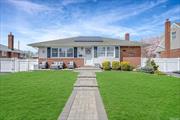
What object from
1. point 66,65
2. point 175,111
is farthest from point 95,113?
point 66,65

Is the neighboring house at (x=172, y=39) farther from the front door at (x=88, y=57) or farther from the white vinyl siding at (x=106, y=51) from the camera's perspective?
the front door at (x=88, y=57)

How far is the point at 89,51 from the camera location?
24.6 meters

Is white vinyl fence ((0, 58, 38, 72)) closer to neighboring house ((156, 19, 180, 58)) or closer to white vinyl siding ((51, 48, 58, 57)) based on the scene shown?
white vinyl siding ((51, 48, 58, 57))

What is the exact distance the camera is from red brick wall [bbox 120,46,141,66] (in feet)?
78.7

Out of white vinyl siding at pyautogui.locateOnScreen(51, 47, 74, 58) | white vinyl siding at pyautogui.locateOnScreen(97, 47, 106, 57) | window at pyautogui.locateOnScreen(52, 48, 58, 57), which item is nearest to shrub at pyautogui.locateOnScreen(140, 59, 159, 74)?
white vinyl siding at pyautogui.locateOnScreen(97, 47, 106, 57)

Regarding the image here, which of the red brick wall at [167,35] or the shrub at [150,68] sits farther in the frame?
the red brick wall at [167,35]

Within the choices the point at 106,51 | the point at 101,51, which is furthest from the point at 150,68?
the point at 101,51

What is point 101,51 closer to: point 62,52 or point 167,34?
point 62,52

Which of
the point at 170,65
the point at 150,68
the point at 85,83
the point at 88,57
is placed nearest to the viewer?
the point at 85,83

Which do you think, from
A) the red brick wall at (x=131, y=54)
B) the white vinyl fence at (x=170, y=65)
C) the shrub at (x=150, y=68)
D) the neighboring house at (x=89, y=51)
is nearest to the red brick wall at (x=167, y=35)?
the neighboring house at (x=89, y=51)

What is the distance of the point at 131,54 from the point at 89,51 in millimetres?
5617

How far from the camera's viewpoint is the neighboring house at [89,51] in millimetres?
23913

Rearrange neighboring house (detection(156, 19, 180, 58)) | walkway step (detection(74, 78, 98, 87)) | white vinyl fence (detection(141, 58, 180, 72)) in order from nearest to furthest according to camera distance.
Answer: walkway step (detection(74, 78, 98, 87)), white vinyl fence (detection(141, 58, 180, 72)), neighboring house (detection(156, 19, 180, 58))

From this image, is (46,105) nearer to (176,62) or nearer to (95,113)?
→ (95,113)
